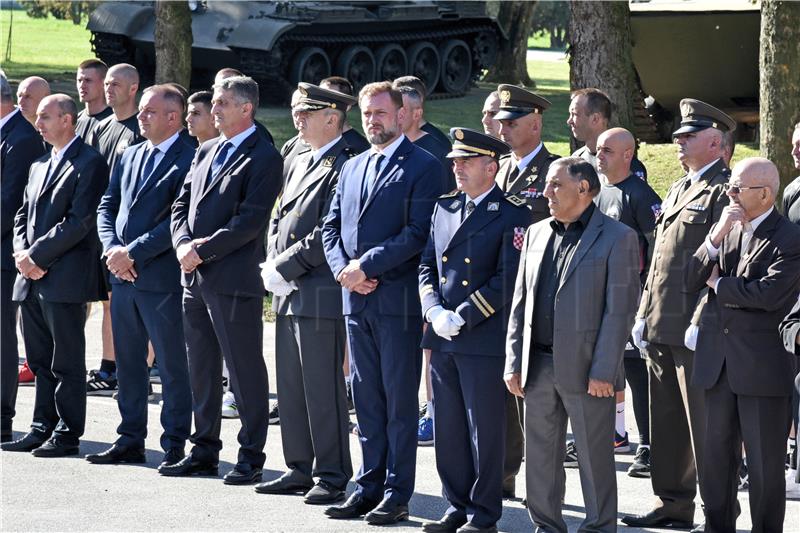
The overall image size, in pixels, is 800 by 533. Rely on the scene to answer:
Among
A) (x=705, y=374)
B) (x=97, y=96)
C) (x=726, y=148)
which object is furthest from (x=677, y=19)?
(x=705, y=374)

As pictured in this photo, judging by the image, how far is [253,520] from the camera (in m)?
7.47

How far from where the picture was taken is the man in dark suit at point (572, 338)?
6.77 metres

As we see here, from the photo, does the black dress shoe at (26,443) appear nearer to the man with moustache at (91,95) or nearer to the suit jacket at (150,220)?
the suit jacket at (150,220)

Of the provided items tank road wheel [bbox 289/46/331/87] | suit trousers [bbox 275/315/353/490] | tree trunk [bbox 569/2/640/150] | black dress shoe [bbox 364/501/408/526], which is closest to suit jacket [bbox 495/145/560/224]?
suit trousers [bbox 275/315/353/490]

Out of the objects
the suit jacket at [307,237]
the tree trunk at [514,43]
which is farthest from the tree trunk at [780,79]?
the tree trunk at [514,43]

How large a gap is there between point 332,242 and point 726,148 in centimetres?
222

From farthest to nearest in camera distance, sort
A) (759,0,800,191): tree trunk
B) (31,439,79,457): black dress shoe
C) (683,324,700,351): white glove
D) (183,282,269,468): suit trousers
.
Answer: (759,0,800,191): tree trunk → (31,439,79,457): black dress shoe → (183,282,269,468): suit trousers → (683,324,700,351): white glove

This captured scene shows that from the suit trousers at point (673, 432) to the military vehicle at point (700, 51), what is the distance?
11517 millimetres

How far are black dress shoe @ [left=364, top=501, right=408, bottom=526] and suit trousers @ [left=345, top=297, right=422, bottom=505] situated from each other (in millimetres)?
38

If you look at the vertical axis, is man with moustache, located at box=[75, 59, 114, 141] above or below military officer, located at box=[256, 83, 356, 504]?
above

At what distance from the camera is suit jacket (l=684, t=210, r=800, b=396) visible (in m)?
6.73

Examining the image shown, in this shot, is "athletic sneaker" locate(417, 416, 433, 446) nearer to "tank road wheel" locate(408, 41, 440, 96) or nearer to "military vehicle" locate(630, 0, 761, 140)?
"military vehicle" locate(630, 0, 761, 140)

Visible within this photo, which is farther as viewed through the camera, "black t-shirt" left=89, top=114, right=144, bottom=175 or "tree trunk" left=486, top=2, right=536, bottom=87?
"tree trunk" left=486, top=2, right=536, bottom=87

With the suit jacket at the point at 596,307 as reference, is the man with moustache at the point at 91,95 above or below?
above
